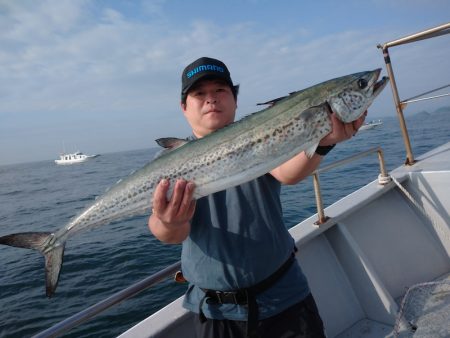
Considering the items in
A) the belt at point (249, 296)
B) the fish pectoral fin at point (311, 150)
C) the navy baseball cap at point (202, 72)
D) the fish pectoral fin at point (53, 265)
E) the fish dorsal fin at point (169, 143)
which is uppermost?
the navy baseball cap at point (202, 72)

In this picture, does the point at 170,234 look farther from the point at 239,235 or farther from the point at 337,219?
the point at 337,219

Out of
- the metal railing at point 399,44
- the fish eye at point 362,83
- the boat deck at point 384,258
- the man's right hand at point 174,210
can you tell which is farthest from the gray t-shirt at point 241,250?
the metal railing at point 399,44

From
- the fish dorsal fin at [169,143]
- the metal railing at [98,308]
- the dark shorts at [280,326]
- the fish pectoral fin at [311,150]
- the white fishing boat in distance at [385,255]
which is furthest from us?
the white fishing boat in distance at [385,255]

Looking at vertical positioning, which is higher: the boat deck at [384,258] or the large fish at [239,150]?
the large fish at [239,150]

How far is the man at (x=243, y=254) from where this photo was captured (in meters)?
2.13

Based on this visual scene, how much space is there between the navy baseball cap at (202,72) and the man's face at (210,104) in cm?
4

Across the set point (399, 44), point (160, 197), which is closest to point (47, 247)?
point (160, 197)

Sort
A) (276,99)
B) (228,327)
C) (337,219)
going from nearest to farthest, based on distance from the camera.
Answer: (228,327)
(276,99)
(337,219)

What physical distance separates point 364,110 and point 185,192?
1.40 metres

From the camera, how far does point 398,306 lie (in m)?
3.81

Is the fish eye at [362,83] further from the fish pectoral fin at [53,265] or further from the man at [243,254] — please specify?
the fish pectoral fin at [53,265]

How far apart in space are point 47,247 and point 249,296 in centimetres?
171

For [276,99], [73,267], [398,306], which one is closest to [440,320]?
[398,306]

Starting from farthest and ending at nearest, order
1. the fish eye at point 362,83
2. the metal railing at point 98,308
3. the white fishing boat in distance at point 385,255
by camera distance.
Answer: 1. the white fishing boat in distance at point 385,255
2. the fish eye at point 362,83
3. the metal railing at point 98,308
